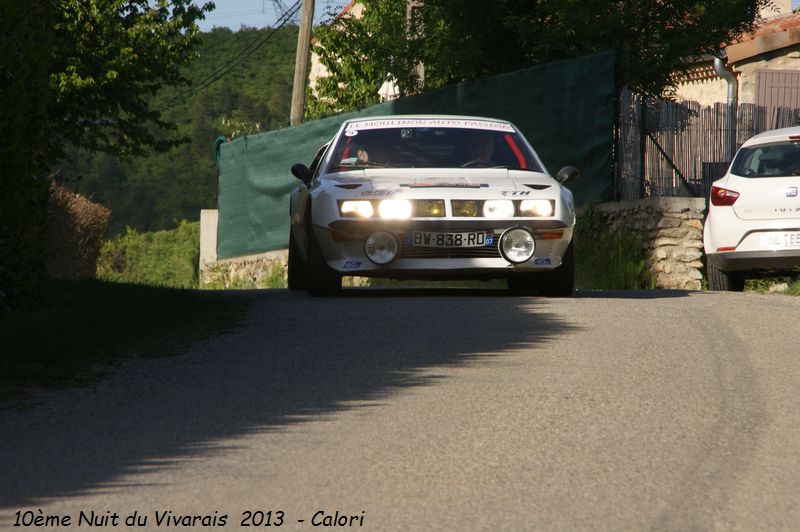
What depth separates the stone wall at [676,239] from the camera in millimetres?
16641

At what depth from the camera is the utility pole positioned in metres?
33.3

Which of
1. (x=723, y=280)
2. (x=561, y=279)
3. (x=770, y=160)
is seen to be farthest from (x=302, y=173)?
(x=770, y=160)

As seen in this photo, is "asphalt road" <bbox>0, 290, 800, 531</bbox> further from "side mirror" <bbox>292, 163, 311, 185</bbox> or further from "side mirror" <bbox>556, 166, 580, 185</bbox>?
"side mirror" <bbox>292, 163, 311, 185</bbox>

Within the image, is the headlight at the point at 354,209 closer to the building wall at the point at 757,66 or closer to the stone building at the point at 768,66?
the stone building at the point at 768,66

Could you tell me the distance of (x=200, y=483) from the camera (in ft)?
17.8

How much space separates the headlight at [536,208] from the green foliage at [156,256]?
99.2 ft

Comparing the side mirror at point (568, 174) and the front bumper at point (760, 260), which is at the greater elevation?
the side mirror at point (568, 174)

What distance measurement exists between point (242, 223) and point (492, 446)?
2195 centimetres

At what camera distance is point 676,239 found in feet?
54.9

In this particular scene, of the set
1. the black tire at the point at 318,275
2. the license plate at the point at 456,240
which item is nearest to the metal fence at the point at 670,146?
the license plate at the point at 456,240

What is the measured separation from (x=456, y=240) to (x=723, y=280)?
399cm

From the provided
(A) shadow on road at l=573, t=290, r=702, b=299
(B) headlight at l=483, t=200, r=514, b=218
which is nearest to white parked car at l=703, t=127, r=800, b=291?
(A) shadow on road at l=573, t=290, r=702, b=299

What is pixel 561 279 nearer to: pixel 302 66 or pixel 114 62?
pixel 114 62

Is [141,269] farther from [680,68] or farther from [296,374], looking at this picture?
[296,374]
